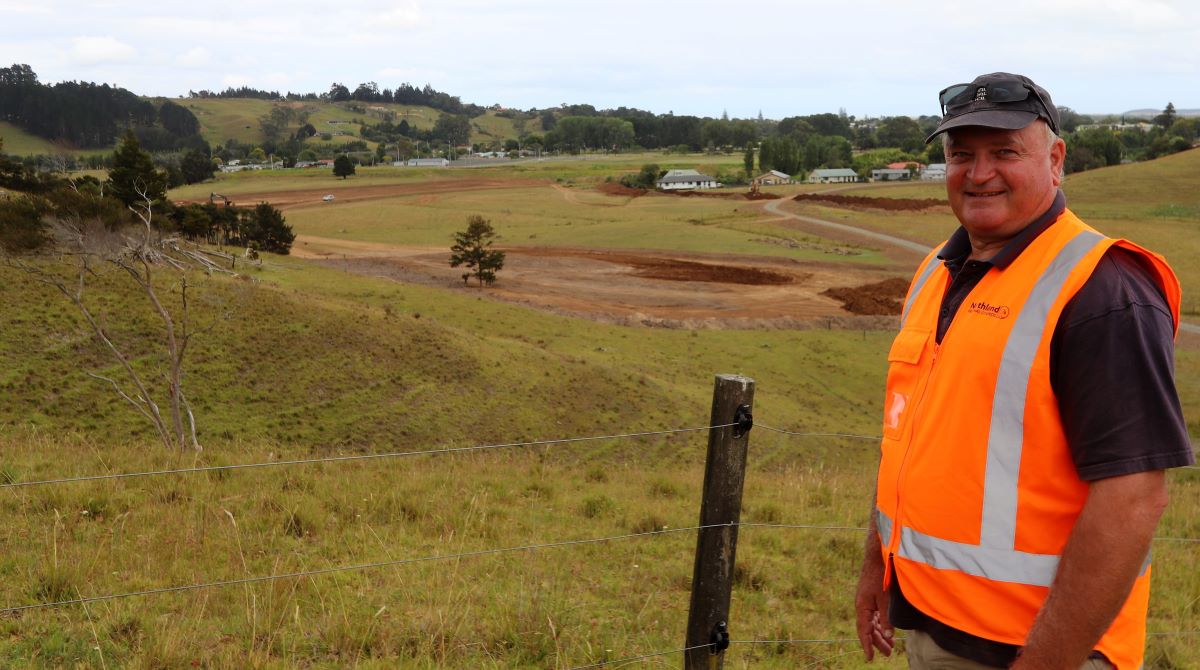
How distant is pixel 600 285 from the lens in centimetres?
4078

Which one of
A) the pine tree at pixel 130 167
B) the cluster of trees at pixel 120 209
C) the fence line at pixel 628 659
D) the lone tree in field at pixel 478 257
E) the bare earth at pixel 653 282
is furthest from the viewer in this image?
the lone tree in field at pixel 478 257

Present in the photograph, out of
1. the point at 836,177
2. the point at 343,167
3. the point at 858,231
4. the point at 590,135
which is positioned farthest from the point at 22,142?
the point at 858,231

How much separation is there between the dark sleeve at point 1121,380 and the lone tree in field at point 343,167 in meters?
122

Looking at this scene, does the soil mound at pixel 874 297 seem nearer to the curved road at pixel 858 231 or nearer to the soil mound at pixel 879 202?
the curved road at pixel 858 231

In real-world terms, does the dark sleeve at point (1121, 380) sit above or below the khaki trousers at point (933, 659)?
above

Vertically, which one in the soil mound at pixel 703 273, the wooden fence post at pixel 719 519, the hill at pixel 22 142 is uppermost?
the hill at pixel 22 142

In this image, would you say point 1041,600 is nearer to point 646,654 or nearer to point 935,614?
point 935,614

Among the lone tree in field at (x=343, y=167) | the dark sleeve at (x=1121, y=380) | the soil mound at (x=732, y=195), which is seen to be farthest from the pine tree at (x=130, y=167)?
the lone tree in field at (x=343, y=167)

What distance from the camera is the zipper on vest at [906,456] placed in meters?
2.40

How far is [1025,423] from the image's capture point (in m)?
2.09

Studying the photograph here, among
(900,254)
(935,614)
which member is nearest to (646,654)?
(935,614)

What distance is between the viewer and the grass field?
4.06m

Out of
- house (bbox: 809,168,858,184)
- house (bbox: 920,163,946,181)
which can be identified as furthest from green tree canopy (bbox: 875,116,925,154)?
house (bbox: 809,168,858,184)

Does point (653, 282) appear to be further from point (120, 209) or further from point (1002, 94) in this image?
Result: point (1002, 94)
